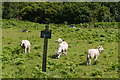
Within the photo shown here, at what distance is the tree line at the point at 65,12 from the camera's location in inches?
2050

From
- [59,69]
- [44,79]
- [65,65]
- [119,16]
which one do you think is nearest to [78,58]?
[65,65]

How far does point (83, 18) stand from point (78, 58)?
3556 centimetres

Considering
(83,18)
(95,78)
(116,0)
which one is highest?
(116,0)

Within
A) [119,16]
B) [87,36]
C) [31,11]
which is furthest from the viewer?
[31,11]

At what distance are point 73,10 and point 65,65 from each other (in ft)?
129

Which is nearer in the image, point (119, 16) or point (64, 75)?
point (64, 75)

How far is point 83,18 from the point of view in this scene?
52.4 meters

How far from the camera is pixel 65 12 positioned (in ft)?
183

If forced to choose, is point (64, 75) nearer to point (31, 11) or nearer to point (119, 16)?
point (119, 16)

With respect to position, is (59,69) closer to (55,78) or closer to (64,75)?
(64,75)

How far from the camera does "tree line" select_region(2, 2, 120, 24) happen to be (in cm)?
5206

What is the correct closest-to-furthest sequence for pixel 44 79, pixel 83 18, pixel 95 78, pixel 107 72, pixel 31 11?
pixel 44 79 < pixel 95 78 < pixel 107 72 < pixel 83 18 < pixel 31 11

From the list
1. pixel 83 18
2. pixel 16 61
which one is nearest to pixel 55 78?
pixel 16 61

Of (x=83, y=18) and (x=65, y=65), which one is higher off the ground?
(x=83, y=18)
